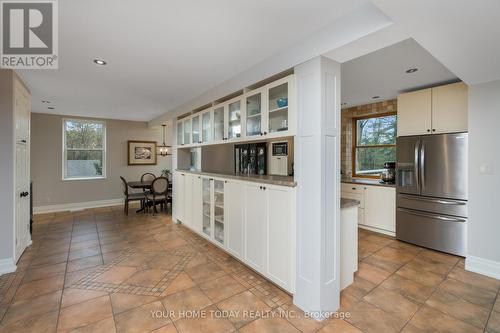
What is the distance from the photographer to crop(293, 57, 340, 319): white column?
193 cm

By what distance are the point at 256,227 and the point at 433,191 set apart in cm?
267

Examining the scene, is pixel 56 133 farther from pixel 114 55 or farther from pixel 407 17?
pixel 407 17

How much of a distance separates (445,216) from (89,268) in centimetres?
475

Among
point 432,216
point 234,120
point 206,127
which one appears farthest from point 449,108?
point 206,127

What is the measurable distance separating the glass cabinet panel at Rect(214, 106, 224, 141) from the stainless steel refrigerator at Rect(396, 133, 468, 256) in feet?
9.28

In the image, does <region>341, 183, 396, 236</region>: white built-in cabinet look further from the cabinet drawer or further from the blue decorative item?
the blue decorative item

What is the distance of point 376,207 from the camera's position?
4055mm

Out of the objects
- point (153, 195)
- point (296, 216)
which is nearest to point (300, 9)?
point (296, 216)

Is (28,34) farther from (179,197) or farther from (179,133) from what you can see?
(179,197)

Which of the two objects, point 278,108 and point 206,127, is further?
point 206,127

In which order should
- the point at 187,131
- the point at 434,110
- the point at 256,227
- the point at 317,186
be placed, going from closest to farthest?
1. the point at 317,186
2. the point at 256,227
3. the point at 434,110
4. the point at 187,131

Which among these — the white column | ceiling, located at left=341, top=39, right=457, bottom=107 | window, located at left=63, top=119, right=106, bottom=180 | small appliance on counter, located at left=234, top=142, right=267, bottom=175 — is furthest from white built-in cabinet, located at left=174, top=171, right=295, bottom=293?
window, located at left=63, top=119, right=106, bottom=180

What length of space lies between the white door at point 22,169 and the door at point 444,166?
5.56 meters

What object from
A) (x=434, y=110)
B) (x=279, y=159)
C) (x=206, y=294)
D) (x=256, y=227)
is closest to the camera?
(x=206, y=294)
